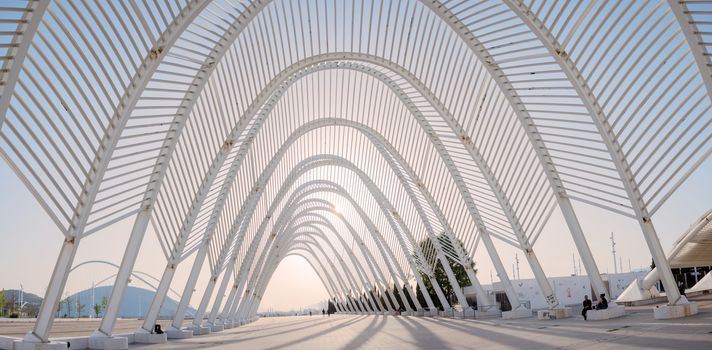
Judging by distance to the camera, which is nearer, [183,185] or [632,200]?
[632,200]

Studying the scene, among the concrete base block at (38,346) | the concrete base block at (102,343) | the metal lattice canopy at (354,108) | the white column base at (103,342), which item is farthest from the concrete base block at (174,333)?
the concrete base block at (38,346)

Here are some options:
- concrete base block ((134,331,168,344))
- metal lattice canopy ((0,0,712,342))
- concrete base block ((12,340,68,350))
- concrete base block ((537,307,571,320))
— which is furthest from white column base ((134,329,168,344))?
concrete base block ((537,307,571,320))

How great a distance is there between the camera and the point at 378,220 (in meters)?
59.2

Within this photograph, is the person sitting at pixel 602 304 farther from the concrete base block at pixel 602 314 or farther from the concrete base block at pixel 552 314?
the concrete base block at pixel 552 314

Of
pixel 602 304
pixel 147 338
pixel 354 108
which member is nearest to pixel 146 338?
pixel 147 338

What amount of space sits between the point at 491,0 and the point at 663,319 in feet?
38.8

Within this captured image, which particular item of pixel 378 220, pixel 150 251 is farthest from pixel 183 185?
pixel 378 220

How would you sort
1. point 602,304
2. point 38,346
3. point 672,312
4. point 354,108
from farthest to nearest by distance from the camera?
point 354,108 < point 602,304 < point 672,312 < point 38,346

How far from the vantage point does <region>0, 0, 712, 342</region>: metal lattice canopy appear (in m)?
17.2

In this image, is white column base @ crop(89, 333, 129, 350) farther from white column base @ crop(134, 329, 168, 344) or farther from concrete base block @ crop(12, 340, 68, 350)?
white column base @ crop(134, 329, 168, 344)

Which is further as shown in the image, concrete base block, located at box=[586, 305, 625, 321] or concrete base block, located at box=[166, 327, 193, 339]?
concrete base block, located at box=[166, 327, 193, 339]

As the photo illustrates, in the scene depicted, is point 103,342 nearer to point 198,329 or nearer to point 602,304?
point 198,329

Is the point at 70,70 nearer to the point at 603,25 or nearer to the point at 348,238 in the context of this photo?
the point at 603,25

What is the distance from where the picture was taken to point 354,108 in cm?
4162
